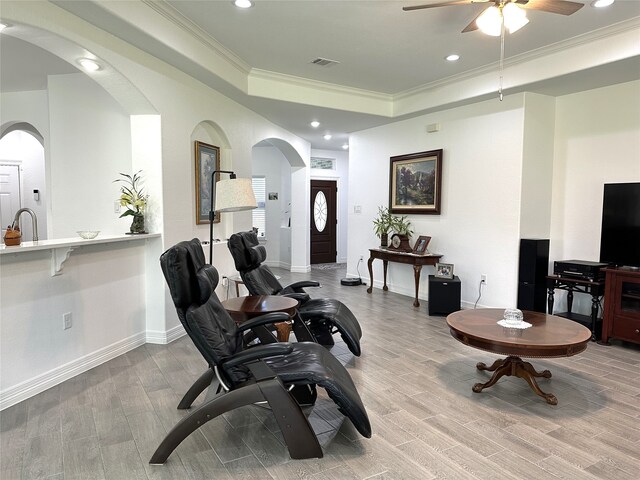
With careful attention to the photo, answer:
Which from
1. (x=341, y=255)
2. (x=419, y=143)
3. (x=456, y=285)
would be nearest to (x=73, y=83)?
(x=419, y=143)

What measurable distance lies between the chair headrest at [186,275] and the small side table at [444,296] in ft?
11.1

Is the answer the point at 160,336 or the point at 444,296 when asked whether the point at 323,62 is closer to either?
the point at 444,296

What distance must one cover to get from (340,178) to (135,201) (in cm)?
685

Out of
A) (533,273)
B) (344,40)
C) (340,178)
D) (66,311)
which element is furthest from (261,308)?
(340,178)

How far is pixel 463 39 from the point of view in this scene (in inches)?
160

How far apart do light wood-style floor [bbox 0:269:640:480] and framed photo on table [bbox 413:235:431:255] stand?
241 centimetres

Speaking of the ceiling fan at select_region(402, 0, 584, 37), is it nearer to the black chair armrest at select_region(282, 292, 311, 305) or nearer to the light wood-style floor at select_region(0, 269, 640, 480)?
the black chair armrest at select_region(282, 292, 311, 305)

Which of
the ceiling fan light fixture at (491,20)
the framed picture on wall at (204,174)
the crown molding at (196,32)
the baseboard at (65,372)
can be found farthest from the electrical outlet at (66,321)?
the ceiling fan light fixture at (491,20)

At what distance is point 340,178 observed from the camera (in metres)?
10.3

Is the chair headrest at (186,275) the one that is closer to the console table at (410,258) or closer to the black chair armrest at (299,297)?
the black chair armrest at (299,297)

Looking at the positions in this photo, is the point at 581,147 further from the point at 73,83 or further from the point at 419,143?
the point at 73,83

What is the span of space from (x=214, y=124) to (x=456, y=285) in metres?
3.64

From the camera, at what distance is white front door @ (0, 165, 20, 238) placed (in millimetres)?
7754

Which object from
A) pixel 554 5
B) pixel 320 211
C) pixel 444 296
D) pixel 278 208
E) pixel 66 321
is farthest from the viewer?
pixel 320 211
